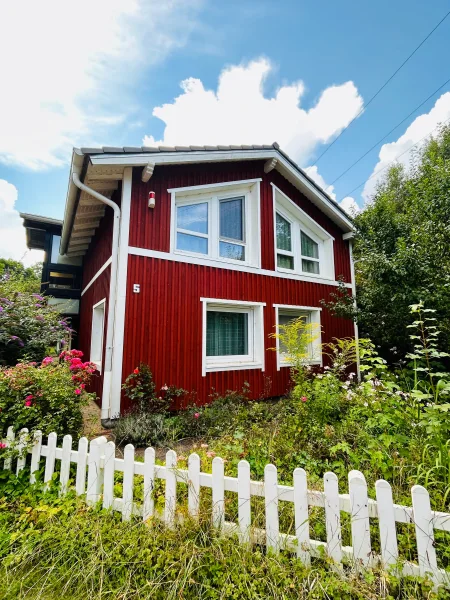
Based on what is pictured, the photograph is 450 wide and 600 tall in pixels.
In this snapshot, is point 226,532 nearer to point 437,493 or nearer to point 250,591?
point 250,591

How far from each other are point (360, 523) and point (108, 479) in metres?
2.05

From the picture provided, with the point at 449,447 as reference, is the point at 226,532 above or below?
below

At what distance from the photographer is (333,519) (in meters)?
1.85

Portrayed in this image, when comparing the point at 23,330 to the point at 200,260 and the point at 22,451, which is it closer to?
the point at 22,451

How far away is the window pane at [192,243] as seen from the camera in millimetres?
6207

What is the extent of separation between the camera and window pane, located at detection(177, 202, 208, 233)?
6.33 m

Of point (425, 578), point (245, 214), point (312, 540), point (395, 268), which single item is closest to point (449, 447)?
point (425, 578)

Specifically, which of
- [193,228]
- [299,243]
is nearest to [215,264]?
[193,228]

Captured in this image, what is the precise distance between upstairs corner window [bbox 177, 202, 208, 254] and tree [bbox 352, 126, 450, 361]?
419 cm

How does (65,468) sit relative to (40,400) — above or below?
below

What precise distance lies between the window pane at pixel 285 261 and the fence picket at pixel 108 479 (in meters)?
6.48

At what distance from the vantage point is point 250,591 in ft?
5.32

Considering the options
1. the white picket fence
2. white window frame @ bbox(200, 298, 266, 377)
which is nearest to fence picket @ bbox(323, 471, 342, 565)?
the white picket fence

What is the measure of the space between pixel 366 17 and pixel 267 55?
282cm
